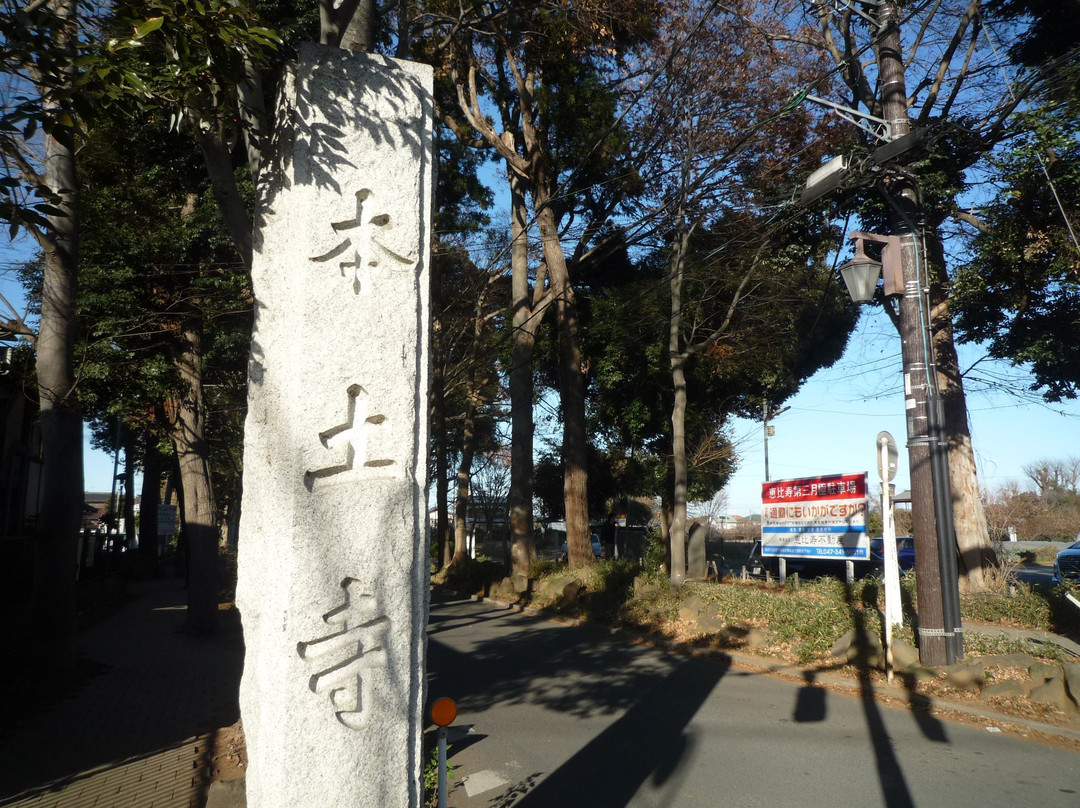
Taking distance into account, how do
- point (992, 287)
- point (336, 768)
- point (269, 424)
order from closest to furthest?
point (336, 768) < point (269, 424) < point (992, 287)

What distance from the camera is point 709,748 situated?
684cm

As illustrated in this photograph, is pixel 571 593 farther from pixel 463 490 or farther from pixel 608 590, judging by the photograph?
pixel 463 490

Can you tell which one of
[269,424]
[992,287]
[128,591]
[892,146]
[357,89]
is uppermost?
[892,146]

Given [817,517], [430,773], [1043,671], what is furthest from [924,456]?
[430,773]

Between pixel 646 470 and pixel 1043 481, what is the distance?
40095mm

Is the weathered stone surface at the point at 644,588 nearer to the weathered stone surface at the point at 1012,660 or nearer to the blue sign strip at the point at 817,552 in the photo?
the blue sign strip at the point at 817,552

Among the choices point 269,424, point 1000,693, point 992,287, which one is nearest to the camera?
point 269,424

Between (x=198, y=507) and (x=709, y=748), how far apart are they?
9.48 metres

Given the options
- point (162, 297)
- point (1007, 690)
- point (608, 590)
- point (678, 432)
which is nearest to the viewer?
point (1007, 690)

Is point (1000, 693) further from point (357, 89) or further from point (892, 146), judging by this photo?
point (357, 89)

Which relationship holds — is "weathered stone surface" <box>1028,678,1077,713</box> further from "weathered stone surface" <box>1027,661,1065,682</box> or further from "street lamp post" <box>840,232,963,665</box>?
"street lamp post" <box>840,232,963,665</box>

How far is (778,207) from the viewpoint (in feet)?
43.1

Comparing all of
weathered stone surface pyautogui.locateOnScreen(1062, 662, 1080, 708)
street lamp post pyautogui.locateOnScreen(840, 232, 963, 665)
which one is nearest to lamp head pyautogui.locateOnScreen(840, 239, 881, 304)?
street lamp post pyautogui.locateOnScreen(840, 232, 963, 665)

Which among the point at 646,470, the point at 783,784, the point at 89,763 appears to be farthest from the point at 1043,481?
the point at 89,763
